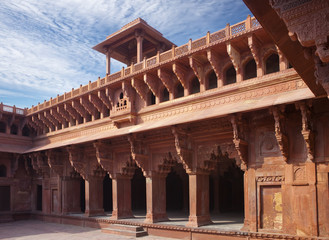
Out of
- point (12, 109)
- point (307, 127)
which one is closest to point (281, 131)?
point (307, 127)

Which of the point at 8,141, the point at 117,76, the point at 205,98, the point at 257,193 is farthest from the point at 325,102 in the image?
the point at 8,141

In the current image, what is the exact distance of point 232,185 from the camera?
17328 millimetres

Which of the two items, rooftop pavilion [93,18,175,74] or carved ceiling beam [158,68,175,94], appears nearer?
carved ceiling beam [158,68,175,94]

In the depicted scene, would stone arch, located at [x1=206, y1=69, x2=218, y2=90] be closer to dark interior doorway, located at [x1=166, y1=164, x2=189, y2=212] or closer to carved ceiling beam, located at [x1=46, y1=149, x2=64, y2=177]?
dark interior doorway, located at [x1=166, y1=164, x2=189, y2=212]

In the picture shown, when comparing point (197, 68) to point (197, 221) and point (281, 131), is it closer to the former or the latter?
point (281, 131)

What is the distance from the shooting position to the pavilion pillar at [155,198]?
12.6m

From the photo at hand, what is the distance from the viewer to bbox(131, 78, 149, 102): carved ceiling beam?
44.8 feet

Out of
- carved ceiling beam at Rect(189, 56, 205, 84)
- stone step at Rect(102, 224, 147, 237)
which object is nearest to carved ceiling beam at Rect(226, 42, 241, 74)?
carved ceiling beam at Rect(189, 56, 205, 84)

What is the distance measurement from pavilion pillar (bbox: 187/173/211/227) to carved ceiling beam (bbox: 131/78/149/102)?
4209 mm

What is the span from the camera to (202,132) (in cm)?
1142

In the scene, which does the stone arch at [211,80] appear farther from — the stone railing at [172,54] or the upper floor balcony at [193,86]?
the stone railing at [172,54]

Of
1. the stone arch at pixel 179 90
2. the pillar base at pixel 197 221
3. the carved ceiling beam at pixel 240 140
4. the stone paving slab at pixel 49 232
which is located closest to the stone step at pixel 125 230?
the stone paving slab at pixel 49 232

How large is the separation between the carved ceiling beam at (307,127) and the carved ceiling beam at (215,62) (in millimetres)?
3425

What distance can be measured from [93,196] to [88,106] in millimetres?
4500
